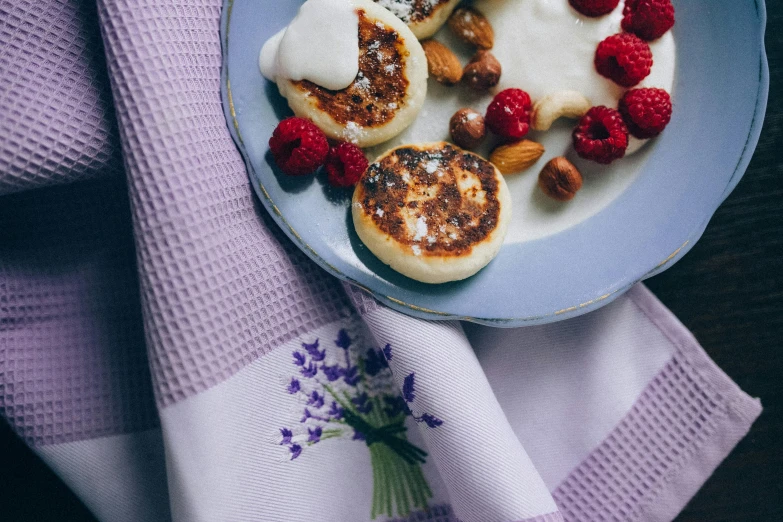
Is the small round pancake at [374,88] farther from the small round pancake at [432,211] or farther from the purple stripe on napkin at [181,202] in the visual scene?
the purple stripe on napkin at [181,202]

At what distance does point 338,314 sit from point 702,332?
75cm

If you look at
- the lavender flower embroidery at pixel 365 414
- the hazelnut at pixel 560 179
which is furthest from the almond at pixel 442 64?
the lavender flower embroidery at pixel 365 414

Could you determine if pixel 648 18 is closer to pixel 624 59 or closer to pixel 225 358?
pixel 624 59

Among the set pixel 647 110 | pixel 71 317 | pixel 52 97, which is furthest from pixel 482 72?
pixel 71 317

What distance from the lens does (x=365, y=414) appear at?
1035 millimetres

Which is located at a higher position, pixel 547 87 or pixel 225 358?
pixel 547 87

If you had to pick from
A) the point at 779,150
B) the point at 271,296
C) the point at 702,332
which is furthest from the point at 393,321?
the point at 779,150

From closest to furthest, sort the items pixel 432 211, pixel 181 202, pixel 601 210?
pixel 181 202 → pixel 432 211 → pixel 601 210

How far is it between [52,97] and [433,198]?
623 millimetres

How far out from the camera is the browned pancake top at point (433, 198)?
3.13 ft

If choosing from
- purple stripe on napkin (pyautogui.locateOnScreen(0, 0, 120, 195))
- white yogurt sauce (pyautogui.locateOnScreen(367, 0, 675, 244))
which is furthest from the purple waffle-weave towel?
white yogurt sauce (pyautogui.locateOnScreen(367, 0, 675, 244))

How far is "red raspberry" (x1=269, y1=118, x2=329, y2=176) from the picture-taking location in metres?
0.92

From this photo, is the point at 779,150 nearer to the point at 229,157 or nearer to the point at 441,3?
the point at 441,3

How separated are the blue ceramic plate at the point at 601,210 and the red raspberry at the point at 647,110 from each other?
0.06 m
